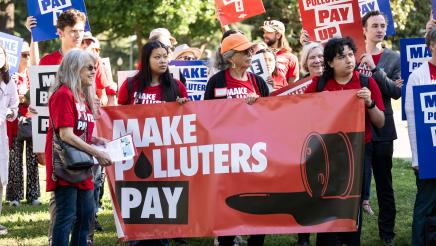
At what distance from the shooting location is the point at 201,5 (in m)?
34.4

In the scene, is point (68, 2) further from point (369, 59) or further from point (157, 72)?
point (369, 59)

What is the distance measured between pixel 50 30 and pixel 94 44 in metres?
0.54

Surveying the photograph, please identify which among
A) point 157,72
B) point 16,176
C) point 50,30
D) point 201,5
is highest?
point 201,5

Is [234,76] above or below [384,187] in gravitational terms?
above

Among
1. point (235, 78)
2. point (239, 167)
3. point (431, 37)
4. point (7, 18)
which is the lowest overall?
point (239, 167)

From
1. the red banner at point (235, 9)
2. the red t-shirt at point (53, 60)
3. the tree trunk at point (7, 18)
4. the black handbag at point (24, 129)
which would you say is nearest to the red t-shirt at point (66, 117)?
the red t-shirt at point (53, 60)

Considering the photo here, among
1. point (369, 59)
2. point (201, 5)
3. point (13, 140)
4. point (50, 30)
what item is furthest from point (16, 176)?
point (201, 5)

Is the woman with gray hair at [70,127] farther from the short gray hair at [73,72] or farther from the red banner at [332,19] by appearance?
the red banner at [332,19]

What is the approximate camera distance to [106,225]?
9.40 metres

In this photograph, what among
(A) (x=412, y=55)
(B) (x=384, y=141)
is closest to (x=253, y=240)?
(B) (x=384, y=141)

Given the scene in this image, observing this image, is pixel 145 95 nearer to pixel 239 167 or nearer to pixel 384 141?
pixel 239 167

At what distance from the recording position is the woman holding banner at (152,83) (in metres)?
7.32

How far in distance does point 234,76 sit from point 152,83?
0.77 meters

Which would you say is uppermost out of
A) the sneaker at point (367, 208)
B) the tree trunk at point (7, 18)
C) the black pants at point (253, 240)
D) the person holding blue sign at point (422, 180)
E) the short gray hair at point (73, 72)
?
the tree trunk at point (7, 18)
